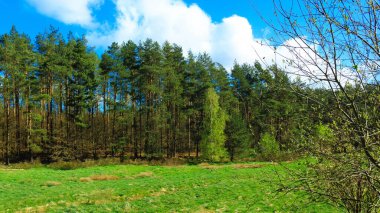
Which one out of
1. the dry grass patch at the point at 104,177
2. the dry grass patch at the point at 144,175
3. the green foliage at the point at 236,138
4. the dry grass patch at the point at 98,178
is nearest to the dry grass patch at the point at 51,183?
the dry grass patch at the point at 98,178

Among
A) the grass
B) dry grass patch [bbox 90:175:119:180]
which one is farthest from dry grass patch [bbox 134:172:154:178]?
the grass

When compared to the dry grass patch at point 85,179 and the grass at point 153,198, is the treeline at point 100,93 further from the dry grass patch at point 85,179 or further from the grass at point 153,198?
the grass at point 153,198

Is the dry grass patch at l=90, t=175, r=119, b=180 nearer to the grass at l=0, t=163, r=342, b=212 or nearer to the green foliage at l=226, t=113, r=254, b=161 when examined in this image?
the grass at l=0, t=163, r=342, b=212

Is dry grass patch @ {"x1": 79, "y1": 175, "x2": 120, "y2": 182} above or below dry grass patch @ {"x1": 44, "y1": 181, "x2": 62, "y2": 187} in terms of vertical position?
below

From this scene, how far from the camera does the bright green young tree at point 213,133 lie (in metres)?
39.0

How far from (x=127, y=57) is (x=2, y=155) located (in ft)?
69.4

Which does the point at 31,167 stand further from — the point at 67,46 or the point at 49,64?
the point at 67,46

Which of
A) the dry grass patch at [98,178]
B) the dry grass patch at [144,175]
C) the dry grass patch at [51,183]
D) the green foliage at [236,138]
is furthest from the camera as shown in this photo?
the green foliage at [236,138]

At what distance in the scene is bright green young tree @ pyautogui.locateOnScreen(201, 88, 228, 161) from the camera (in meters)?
39.0

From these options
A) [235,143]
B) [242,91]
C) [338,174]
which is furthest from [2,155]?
[338,174]

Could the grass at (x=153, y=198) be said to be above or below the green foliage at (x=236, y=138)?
below

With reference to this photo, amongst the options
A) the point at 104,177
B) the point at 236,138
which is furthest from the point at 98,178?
the point at 236,138

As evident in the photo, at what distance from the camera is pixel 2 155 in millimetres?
41438

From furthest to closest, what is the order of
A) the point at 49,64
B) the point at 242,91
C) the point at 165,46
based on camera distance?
the point at 242,91, the point at 165,46, the point at 49,64
